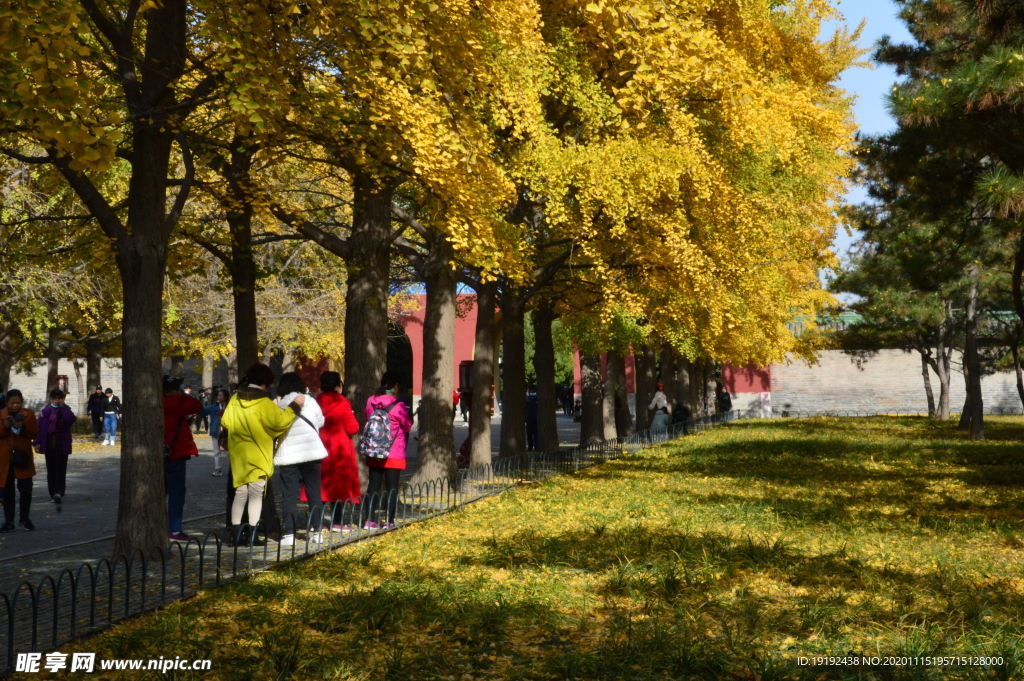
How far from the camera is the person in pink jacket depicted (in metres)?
11.7

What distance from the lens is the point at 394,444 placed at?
1195 centimetres

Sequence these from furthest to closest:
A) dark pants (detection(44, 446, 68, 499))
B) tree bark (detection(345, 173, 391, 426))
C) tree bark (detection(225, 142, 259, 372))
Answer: dark pants (detection(44, 446, 68, 499))
tree bark (detection(345, 173, 391, 426))
tree bark (detection(225, 142, 259, 372))

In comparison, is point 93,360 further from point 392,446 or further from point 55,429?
point 392,446

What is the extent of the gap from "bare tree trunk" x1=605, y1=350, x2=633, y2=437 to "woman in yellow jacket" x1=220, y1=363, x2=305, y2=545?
17615 mm

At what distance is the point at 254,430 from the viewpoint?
32.9 feet

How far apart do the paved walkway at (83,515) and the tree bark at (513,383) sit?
4709 millimetres

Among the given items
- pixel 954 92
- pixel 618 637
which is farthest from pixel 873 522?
pixel 618 637

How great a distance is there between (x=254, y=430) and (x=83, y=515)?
548 centimetres

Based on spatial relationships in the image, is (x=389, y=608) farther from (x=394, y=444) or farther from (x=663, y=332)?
(x=663, y=332)

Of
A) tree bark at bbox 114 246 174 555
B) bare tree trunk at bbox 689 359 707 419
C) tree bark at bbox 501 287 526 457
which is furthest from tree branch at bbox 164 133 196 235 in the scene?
bare tree trunk at bbox 689 359 707 419

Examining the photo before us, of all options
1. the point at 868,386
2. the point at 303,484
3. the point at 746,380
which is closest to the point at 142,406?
the point at 303,484

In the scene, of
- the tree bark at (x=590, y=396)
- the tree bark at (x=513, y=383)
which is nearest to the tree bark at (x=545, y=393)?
the tree bark at (x=513, y=383)

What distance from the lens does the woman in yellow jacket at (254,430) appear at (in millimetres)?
10000

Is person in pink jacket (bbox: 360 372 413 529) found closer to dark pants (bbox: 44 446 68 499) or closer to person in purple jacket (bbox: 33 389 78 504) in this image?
person in purple jacket (bbox: 33 389 78 504)
